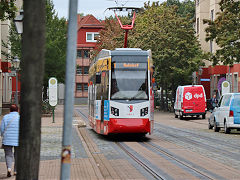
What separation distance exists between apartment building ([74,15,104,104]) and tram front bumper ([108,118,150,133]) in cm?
8564

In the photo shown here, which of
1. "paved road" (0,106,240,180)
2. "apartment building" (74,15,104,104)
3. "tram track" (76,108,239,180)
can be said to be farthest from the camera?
"apartment building" (74,15,104,104)

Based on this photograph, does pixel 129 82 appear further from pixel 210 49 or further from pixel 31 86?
pixel 210 49

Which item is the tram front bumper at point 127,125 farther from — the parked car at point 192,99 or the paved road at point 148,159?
the parked car at point 192,99

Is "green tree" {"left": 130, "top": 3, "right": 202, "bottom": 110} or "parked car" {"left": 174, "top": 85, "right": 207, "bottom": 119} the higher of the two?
"green tree" {"left": 130, "top": 3, "right": 202, "bottom": 110}

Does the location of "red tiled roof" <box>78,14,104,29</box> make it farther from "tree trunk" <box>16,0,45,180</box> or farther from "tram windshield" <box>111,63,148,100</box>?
"tree trunk" <box>16,0,45,180</box>

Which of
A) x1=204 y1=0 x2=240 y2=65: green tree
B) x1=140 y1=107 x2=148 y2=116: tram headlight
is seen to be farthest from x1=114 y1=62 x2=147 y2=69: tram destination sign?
x1=204 y1=0 x2=240 y2=65: green tree

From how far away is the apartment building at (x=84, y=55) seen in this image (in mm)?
109000

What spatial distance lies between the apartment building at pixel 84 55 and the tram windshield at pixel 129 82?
85250mm

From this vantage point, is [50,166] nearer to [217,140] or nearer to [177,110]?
[217,140]

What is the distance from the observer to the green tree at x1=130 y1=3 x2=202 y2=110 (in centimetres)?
6116

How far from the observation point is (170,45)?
62.2 meters

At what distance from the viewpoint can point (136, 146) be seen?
808 inches

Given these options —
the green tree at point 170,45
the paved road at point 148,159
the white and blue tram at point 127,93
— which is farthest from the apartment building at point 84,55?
the paved road at point 148,159

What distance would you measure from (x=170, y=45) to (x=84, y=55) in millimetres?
48865
